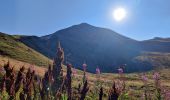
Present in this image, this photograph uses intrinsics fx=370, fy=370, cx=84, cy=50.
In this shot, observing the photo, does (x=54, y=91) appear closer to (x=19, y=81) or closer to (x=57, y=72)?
(x=57, y=72)

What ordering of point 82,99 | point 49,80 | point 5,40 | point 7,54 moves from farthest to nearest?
1. point 5,40
2. point 7,54
3. point 49,80
4. point 82,99

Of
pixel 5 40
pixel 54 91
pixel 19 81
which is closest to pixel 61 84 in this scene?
pixel 54 91

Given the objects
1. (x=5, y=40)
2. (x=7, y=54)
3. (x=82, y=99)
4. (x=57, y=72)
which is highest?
(x=5, y=40)

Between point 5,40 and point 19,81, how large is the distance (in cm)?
18649

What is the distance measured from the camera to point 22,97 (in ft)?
23.1

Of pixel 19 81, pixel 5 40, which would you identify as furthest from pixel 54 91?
pixel 5 40

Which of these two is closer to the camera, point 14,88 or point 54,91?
point 14,88

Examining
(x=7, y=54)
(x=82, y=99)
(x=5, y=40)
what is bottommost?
(x=82, y=99)

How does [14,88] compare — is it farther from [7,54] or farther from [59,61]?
[7,54]

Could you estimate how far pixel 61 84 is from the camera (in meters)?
8.64

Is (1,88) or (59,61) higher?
(59,61)

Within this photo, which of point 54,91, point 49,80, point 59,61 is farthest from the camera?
point 59,61

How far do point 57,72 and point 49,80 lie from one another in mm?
950

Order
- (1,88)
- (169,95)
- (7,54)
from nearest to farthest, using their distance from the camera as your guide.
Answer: (1,88) < (169,95) < (7,54)
